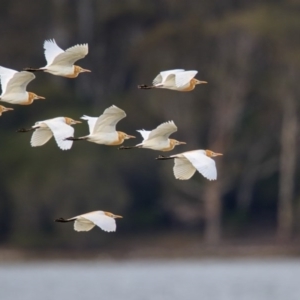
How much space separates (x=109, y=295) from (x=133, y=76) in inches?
575

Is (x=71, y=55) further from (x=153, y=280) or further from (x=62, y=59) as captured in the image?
(x=153, y=280)

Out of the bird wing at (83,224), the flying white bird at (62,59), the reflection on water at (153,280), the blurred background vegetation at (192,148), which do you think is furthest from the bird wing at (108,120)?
the blurred background vegetation at (192,148)

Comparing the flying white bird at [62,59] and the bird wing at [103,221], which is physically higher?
the flying white bird at [62,59]

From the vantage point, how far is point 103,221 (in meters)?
11.6

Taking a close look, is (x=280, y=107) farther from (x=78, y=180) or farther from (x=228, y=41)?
(x=78, y=180)

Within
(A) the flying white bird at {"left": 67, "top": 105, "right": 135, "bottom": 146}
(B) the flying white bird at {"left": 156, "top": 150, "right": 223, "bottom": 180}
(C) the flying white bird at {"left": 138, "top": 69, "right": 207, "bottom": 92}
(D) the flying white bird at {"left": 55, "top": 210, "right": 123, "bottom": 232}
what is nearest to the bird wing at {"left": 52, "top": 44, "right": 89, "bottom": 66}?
(A) the flying white bird at {"left": 67, "top": 105, "right": 135, "bottom": 146}

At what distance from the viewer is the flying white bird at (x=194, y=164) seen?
37.5 ft

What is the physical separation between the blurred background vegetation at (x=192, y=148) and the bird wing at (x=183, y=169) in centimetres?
1954

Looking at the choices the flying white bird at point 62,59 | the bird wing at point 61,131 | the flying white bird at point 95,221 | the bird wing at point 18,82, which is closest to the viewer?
the flying white bird at point 95,221

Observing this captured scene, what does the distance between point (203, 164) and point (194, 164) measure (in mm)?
87

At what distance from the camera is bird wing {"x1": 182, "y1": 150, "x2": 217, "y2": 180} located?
11375 millimetres

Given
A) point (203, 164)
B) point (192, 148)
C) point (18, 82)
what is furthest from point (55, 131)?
point (192, 148)

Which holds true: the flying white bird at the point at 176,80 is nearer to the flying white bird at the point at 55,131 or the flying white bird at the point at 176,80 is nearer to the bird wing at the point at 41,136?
the flying white bird at the point at 55,131

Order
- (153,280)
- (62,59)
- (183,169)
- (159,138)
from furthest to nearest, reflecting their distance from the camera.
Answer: (153,280) < (159,138) < (183,169) < (62,59)
